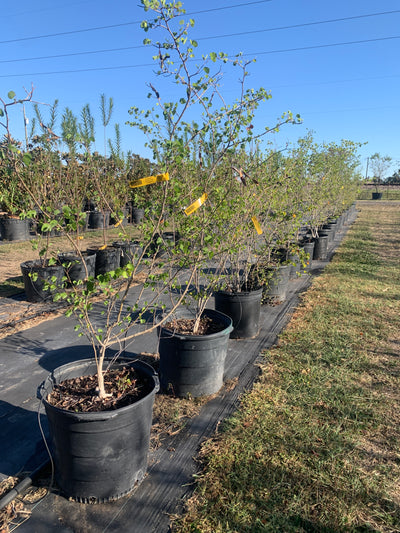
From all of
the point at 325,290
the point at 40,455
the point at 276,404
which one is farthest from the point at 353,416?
the point at 325,290

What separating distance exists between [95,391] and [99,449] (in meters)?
0.36

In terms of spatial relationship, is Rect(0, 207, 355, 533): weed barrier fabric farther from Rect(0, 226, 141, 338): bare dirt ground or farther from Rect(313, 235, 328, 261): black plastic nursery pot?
Rect(313, 235, 328, 261): black plastic nursery pot

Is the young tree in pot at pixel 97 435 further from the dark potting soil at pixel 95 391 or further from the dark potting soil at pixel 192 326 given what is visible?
the dark potting soil at pixel 192 326

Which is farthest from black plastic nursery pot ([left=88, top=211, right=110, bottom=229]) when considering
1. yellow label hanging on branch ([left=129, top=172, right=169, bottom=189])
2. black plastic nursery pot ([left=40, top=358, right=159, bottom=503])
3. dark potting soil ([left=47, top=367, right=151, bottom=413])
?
black plastic nursery pot ([left=40, top=358, right=159, bottom=503])

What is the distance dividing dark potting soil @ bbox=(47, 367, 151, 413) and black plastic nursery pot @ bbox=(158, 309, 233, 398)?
537 millimetres

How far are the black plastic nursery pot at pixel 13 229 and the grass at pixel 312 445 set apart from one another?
8540 mm

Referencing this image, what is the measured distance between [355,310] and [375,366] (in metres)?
1.63

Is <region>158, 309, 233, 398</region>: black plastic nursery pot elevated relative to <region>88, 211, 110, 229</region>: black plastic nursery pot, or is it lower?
lower

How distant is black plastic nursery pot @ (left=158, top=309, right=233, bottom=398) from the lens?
2.73 m

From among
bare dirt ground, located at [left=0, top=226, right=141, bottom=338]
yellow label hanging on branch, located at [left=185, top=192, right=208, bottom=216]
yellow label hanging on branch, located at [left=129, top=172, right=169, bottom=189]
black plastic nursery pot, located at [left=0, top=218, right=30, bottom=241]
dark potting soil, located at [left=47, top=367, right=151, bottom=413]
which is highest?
yellow label hanging on branch, located at [left=129, top=172, right=169, bottom=189]

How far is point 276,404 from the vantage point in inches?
107

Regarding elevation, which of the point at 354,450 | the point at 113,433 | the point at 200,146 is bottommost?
the point at 354,450

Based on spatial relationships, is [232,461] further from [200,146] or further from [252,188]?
[252,188]

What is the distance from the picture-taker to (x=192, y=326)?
315 cm
